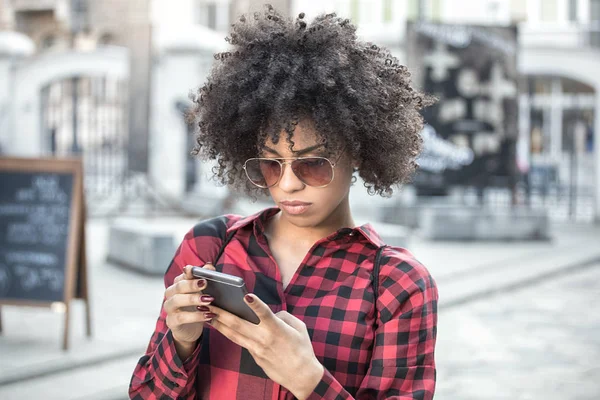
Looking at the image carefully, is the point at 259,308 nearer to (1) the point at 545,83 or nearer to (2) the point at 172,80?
(2) the point at 172,80

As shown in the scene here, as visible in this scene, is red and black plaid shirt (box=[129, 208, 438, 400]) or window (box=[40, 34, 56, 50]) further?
window (box=[40, 34, 56, 50])

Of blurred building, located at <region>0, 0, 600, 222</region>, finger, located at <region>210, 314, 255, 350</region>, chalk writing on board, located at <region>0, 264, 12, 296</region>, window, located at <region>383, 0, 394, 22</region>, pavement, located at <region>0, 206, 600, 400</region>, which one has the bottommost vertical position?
pavement, located at <region>0, 206, 600, 400</region>

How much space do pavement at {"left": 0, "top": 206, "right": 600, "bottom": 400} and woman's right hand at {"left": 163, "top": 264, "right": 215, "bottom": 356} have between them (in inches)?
121

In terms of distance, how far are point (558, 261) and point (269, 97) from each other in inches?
358

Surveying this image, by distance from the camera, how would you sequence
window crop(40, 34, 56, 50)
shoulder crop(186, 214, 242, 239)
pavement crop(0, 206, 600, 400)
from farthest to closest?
window crop(40, 34, 56, 50) < pavement crop(0, 206, 600, 400) < shoulder crop(186, 214, 242, 239)

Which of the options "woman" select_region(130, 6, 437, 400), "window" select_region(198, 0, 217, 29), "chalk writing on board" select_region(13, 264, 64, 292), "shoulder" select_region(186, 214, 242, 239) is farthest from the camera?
"window" select_region(198, 0, 217, 29)

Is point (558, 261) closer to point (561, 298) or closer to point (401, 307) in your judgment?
point (561, 298)

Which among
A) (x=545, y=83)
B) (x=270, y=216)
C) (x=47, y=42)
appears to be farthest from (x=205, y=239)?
(x=47, y=42)

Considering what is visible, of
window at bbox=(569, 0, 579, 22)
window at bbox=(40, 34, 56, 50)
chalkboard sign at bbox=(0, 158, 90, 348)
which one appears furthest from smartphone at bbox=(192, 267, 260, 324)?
window at bbox=(40, 34, 56, 50)

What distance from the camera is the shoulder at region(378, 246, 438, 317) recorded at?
1.59 m

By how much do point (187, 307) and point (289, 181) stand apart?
36 centimetres

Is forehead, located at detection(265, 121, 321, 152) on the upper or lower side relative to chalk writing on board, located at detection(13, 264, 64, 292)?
upper

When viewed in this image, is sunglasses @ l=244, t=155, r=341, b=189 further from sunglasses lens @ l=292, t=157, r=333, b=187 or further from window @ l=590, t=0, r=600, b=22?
window @ l=590, t=0, r=600, b=22

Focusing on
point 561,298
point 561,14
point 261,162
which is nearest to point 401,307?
point 261,162
